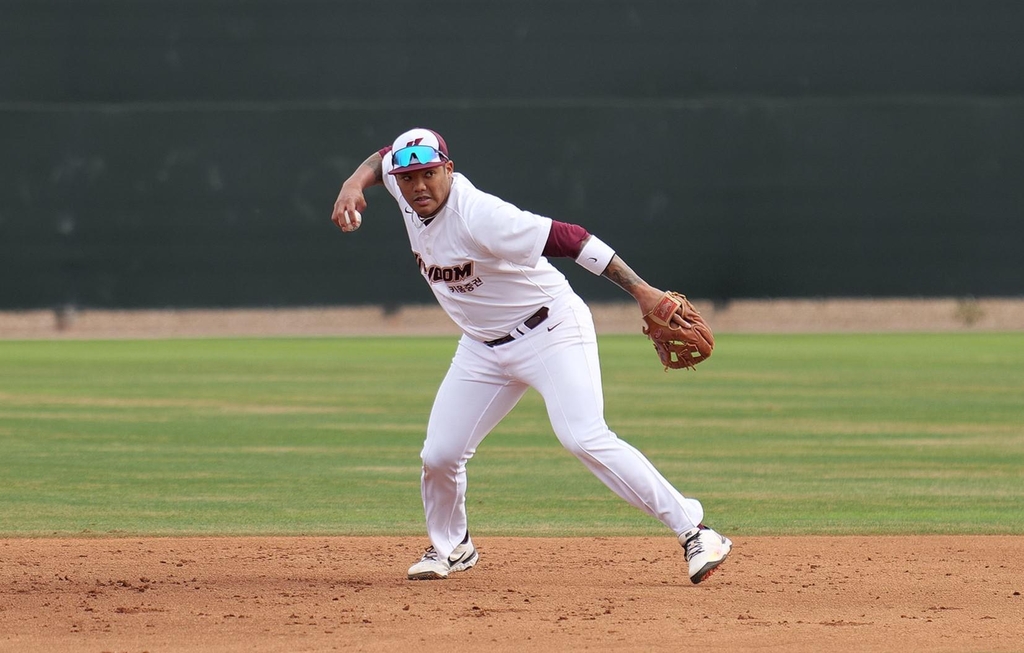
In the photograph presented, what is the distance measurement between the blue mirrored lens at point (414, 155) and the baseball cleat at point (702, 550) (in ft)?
5.30

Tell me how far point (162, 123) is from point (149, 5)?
176 centimetres

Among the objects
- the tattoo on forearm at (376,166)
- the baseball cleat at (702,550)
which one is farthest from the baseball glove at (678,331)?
the tattoo on forearm at (376,166)

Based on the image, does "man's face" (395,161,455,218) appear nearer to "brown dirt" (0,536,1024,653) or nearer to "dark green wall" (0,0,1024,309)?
"brown dirt" (0,536,1024,653)

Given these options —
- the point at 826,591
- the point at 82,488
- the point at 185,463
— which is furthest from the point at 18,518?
the point at 826,591

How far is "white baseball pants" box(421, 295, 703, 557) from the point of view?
5.52m

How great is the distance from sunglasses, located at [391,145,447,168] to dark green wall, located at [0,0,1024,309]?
1676 cm

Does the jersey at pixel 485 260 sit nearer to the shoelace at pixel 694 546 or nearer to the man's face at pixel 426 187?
the man's face at pixel 426 187

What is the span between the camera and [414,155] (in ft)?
17.8

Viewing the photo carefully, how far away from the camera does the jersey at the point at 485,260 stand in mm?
5344

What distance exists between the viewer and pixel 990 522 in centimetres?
749

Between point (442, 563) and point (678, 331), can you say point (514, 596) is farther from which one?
point (678, 331)

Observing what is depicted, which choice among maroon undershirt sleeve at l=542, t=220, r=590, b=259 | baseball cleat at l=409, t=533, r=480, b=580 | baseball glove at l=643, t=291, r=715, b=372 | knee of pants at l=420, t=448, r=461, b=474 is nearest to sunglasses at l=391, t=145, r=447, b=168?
maroon undershirt sleeve at l=542, t=220, r=590, b=259

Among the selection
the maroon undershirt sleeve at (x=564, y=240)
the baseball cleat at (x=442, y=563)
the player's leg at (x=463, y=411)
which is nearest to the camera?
the maroon undershirt sleeve at (x=564, y=240)

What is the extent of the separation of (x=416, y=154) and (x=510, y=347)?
78 cm
